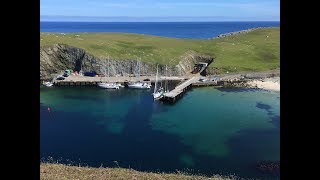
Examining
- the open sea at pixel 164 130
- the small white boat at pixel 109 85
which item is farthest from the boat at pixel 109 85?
the open sea at pixel 164 130

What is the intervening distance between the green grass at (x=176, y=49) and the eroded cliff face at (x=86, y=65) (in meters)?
1.65

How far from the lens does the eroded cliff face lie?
97.9 metres

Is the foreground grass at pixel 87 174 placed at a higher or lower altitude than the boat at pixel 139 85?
lower

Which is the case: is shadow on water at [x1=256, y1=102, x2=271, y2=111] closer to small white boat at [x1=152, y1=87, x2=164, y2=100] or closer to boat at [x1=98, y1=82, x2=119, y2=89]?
small white boat at [x1=152, y1=87, x2=164, y2=100]

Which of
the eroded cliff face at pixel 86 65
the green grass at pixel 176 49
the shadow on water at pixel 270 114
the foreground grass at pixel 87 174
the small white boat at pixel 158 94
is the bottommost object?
the shadow on water at pixel 270 114

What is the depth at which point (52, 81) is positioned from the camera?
93.8 meters

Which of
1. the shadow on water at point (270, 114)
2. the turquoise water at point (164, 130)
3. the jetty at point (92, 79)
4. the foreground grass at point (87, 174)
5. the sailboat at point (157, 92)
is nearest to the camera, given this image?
the foreground grass at point (87, 174)

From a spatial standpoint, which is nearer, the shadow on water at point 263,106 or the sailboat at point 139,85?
the shadow on water at point 263,106

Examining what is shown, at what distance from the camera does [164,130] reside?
55031mm

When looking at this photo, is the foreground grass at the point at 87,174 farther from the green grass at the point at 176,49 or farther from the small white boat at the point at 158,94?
the green grass at the point at 176,49

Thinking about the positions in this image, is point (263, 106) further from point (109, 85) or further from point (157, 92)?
point (109, 85)

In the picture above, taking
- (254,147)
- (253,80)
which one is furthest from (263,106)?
(254,147)

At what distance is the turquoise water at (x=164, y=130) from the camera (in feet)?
138
